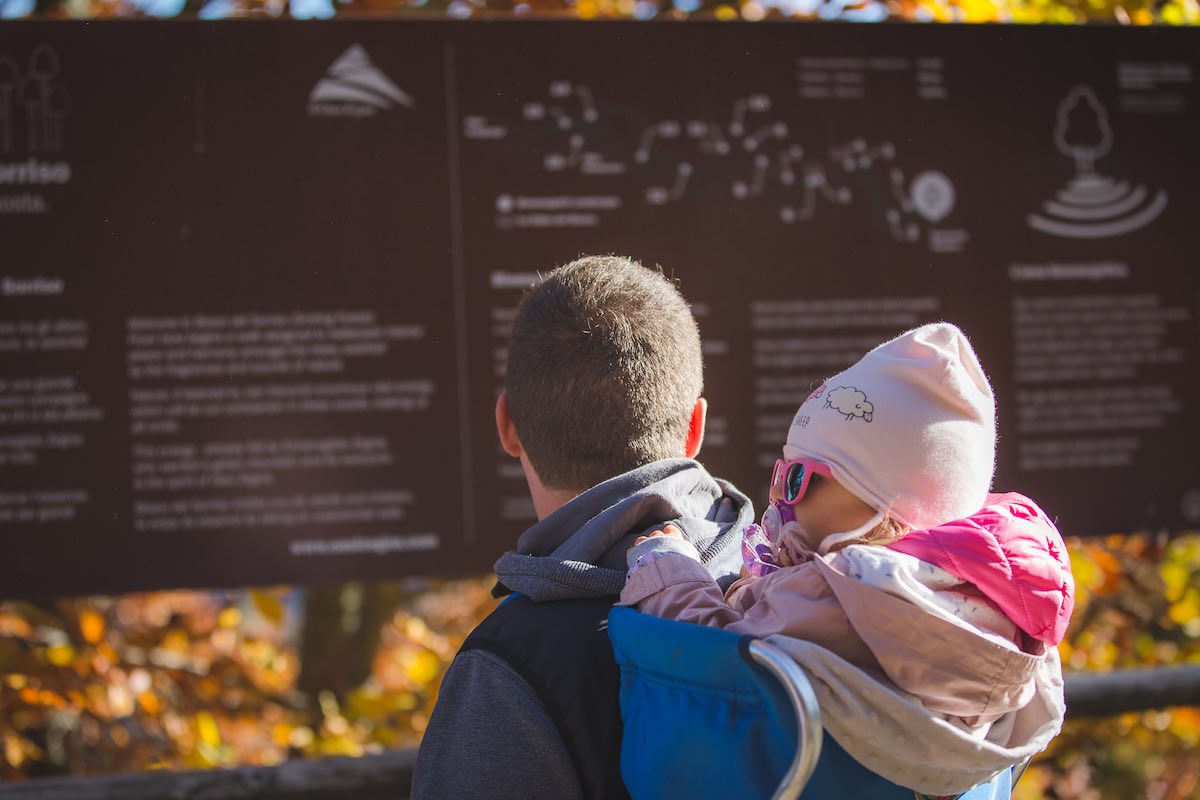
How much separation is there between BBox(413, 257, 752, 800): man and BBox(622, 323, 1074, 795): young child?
0.28 feet

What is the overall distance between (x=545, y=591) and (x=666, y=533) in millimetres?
192

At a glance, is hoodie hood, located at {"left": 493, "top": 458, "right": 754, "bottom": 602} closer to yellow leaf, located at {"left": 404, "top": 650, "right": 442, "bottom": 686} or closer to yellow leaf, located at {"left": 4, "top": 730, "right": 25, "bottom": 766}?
yellow leaf, located at {"left": 404, "top": 650, "right": 442, "bottom": 686}

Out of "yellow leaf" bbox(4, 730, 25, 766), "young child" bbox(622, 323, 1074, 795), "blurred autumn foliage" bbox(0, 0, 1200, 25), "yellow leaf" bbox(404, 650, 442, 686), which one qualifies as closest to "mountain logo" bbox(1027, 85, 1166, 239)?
"blurred autumn foliage" bbox(0, 0, 1200, 25)

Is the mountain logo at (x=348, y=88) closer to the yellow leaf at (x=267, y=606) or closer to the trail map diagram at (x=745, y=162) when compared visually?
the trail map diagram at (x=745, y=162)

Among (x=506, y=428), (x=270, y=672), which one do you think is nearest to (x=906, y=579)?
(x=506, y=428)

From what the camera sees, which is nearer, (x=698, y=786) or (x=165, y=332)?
(x=698, y=786)

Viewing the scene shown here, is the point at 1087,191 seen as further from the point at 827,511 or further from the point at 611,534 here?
the point at 611,534

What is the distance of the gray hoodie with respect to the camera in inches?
57.9

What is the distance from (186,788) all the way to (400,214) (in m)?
1.65

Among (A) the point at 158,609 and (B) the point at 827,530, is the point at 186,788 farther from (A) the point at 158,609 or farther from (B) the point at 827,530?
(A) the point at 158,609

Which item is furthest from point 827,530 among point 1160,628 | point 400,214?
point 1160,628

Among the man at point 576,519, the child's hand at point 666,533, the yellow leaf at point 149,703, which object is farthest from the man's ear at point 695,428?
the yellow leaf at point 149,703

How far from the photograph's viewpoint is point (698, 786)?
134 cm

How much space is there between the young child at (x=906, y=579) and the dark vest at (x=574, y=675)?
0.10 meters
